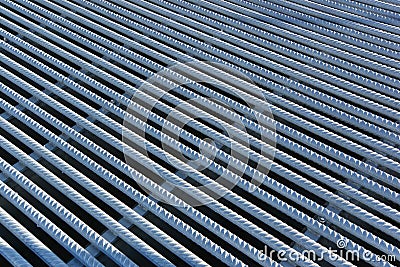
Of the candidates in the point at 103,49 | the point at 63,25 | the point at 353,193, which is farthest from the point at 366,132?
the point at 63,25

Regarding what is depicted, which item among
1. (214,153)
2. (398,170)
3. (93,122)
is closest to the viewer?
(398,170)

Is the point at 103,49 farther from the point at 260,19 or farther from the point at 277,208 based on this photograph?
the point at 277,208

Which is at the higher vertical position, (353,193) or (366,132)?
(366,132)

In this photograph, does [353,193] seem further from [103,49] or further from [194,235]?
[103,49]

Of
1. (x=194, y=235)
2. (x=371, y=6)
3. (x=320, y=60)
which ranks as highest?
(x=371, y=6)

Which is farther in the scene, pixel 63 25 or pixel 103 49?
pixel 63 25

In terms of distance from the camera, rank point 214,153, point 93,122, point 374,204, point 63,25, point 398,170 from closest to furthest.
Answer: point 374,204, point 398,170, point 214,153, point 93,122, point 63,25
